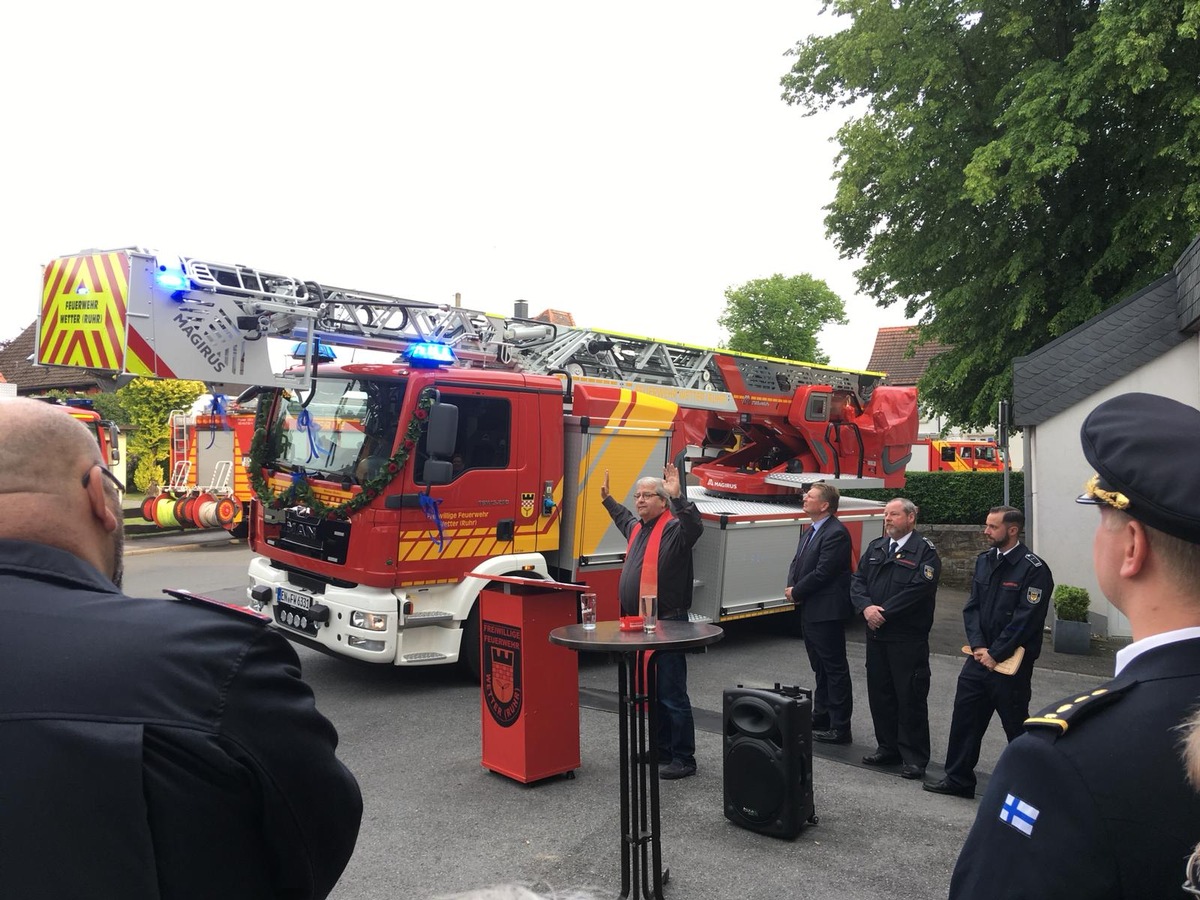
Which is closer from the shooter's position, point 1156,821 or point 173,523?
point 1156,821

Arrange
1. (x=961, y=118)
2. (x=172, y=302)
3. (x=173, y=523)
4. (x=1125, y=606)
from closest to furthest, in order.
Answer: (x=1125, y=606) < (x=172, y=302) < (x=961, y=118) < (x=173, y=523)

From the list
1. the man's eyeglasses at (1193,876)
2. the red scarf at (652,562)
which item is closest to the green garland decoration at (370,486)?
the red scarf at (652,562)

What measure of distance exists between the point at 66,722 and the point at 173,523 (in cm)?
1878

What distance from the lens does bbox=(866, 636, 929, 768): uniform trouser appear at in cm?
579

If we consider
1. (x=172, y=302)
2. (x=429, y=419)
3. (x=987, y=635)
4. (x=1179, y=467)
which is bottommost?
(x=987, y=635)

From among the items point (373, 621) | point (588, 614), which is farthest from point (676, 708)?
point (373, 621)

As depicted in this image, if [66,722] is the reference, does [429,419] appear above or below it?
above

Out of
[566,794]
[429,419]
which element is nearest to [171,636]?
[566,794]

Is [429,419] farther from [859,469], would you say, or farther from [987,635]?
[859,469]

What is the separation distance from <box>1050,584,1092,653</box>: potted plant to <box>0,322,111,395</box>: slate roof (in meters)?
26.1

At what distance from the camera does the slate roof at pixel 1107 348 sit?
32.7ft

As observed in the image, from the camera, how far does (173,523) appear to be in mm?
18172

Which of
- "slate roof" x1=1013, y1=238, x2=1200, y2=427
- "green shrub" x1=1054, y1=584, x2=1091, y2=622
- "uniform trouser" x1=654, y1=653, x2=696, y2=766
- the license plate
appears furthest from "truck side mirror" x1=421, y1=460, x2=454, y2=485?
"slate roof" x1=1013, y1=238, x2=1200, y2=427

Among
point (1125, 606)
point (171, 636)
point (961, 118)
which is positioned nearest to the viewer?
point (171, 636)
